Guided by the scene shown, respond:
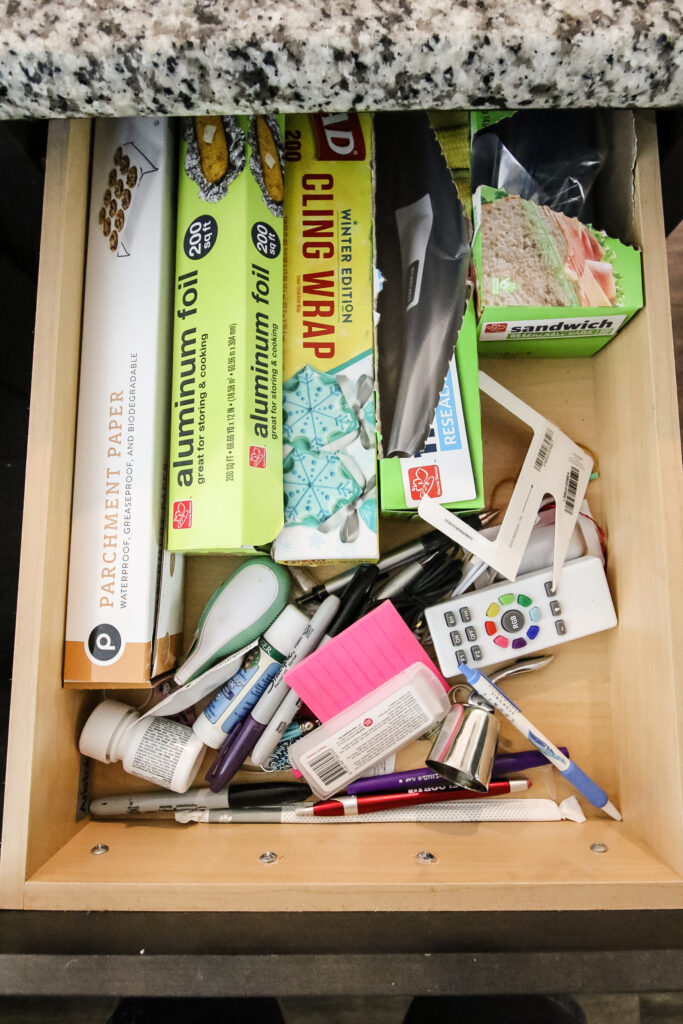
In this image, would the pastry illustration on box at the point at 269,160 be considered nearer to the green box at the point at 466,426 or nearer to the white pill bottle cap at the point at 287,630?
the green box at the point at 466,426

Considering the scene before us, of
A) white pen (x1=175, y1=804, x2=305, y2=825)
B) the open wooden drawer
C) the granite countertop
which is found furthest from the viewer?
white pen (x1=175, y1=804, x2=305, y2=825)

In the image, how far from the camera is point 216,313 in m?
0.60

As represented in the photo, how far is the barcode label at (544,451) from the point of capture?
0.66 meters

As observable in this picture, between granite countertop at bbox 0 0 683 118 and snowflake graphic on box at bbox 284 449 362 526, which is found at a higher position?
granite countertop at bbox 0 0 683 118

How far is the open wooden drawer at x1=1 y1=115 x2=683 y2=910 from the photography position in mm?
538

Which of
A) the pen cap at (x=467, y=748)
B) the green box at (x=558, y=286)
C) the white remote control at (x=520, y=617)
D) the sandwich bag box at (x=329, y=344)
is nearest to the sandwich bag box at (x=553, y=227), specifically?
the green box at (x=558, y=286)

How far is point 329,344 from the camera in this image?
2.13 ft

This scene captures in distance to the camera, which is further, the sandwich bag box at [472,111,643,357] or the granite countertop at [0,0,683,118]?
the sandwich bag box at [472,111,643,357]

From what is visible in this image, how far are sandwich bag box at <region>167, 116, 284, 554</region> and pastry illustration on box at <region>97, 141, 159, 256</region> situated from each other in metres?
0.04

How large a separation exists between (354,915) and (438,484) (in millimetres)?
346

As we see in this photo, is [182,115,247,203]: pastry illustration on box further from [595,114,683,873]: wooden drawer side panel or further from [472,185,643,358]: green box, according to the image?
[595,114,683,873]: wooden drawer side panel

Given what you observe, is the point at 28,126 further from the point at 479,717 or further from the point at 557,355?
the point at 479,717

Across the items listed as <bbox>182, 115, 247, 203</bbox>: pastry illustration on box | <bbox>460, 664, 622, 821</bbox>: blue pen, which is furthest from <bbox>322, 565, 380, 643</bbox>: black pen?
<bbox>182, 115, 247, 203</bbox>: pastry illustration on box

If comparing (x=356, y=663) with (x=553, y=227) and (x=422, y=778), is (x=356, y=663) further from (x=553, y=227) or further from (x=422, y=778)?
(x=553, y=227)
